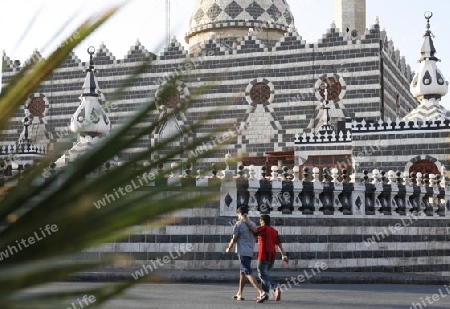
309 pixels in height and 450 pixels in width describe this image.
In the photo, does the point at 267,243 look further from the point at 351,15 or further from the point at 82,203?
the point at 351,15

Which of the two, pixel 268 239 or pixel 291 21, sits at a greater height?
pixel 291 21

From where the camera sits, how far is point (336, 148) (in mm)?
26312

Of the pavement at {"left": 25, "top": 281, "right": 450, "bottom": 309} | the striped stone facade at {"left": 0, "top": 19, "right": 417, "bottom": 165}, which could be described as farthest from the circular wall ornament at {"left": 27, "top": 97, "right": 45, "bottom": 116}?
the pavement at {"left": 25, "top": 281, "right": 450, "bottom": 309}

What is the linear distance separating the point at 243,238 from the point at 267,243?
0.39 m

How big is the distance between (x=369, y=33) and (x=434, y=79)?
3262mm

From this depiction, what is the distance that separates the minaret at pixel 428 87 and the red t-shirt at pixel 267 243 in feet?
50.3

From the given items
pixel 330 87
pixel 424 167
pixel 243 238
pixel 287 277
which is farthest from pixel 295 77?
pixel 243 238

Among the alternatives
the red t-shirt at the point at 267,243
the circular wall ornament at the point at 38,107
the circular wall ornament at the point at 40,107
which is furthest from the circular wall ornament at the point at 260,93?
the red t-shirt at the point at 267,243

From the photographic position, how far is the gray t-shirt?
38.0 ft

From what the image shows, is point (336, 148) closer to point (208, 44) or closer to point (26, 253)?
point (208, 44)

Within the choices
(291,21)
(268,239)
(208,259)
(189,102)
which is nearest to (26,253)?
(189,102)

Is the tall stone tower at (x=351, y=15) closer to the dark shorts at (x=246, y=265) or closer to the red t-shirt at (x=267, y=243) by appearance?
the red t-shirt at (x=267, y=243)

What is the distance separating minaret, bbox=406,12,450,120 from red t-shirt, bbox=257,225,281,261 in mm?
15339

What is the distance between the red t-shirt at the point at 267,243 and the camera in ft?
38.1
